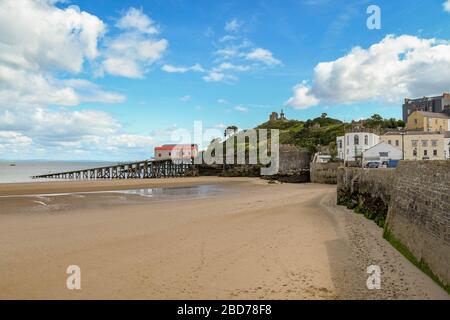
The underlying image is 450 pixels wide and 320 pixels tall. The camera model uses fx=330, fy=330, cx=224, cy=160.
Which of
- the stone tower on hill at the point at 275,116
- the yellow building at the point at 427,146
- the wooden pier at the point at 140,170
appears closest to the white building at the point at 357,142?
the yellow building at the point at 427,146

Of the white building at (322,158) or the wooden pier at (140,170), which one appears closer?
the white building at (322,158)

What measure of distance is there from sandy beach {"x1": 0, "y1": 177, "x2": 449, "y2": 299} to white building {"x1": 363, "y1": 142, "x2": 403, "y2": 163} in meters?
17.2

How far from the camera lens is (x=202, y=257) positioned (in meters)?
8.84

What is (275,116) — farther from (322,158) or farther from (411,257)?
(411,257)

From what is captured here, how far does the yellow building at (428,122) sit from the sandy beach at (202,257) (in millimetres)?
44256

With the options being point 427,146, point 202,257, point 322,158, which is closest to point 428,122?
point 427,146

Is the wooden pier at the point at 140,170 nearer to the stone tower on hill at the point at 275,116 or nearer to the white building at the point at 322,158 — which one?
the white building at the point at 322,158

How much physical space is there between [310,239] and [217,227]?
354cm

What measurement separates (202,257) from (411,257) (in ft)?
18.1

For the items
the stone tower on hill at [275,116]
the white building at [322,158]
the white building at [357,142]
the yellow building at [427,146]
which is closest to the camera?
the yellow building at [427,146]

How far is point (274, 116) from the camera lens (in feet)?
380

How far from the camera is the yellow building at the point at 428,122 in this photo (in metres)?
51.1

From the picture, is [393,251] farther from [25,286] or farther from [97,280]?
[25,286]

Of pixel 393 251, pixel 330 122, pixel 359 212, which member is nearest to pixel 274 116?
pixel 330 122
